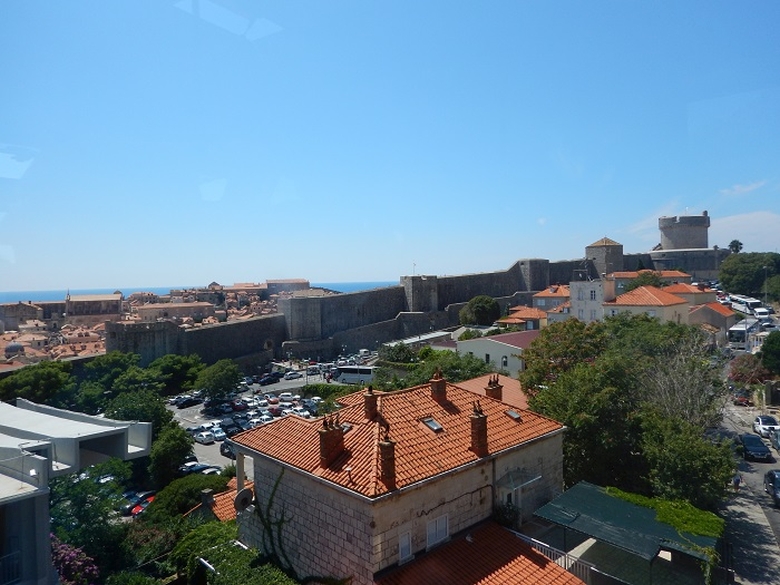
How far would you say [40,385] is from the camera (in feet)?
89.7

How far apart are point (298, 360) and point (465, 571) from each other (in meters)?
35.3

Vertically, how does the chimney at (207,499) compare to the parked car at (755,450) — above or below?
above

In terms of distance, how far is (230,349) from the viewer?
41.4 meters

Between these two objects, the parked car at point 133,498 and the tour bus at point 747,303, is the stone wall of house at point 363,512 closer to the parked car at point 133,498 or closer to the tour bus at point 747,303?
the parked car at point 133,498

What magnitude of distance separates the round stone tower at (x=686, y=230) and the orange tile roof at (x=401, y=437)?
64.4m

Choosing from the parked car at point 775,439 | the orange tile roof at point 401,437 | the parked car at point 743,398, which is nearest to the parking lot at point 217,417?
the orange tile roof at point 401,437

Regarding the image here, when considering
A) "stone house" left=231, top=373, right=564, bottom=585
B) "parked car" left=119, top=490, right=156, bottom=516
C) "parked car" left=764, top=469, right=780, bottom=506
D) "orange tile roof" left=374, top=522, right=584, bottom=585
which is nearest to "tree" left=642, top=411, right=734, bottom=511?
"stone house" left=231, top=373, right=564, bottom=585

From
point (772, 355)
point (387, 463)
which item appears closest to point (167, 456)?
point (387, 463)

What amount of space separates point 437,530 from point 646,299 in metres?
27.0

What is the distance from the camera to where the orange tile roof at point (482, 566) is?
758 cm

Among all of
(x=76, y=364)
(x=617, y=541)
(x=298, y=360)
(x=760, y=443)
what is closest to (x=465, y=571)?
(x=617, y=541)

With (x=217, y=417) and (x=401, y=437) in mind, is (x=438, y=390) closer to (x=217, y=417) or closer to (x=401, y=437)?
(x=401, y=437)

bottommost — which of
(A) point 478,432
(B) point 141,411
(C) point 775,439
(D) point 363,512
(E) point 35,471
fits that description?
(C) point 775,439

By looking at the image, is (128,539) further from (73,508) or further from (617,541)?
(617,541)
